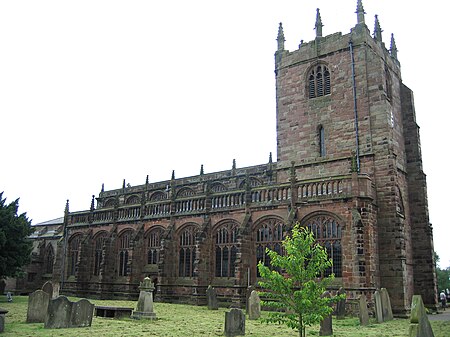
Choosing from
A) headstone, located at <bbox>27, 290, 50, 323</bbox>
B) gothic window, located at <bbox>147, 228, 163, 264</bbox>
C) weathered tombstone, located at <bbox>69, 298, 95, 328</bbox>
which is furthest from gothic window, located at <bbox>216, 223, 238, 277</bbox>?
headstone, located at <bbox>27, 290, 50, 323</bbox>

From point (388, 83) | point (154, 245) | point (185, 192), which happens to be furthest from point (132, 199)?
point (388, 83)

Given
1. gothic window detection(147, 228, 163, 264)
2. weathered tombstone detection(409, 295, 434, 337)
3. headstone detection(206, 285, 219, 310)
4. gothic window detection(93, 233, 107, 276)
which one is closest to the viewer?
weathered tombstone detection(409, 295, 434, 337)

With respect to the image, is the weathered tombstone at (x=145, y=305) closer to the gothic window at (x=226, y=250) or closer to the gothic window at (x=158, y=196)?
the gothic window at (x=226, y=250)

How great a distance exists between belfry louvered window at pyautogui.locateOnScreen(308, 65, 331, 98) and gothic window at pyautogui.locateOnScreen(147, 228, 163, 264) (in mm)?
16558

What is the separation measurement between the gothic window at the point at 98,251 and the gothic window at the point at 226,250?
1378 centimetres

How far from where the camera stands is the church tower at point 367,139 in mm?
28344

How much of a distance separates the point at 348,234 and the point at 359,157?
6.53 m

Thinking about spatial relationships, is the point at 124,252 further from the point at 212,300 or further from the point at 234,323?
the point at 234,323

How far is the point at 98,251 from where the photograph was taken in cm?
4288

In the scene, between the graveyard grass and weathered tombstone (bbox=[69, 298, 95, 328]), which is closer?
the graveyard grass

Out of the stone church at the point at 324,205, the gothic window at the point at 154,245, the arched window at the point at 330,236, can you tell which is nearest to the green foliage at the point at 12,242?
the stone church at the point at 324,205

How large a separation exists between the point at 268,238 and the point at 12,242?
18.7 meters

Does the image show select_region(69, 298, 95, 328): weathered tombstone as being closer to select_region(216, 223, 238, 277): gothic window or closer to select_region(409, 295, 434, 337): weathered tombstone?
select_region(409, 295, 434, 337): weathered tombstone

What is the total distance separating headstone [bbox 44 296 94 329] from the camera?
1716cm
